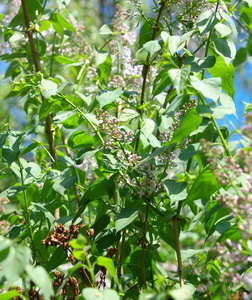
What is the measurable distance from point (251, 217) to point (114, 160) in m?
0.33

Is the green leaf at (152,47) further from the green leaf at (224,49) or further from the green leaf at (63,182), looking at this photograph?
the green leaf at (63,182)

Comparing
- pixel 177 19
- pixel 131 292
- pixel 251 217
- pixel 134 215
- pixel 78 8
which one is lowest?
pixel 78 8

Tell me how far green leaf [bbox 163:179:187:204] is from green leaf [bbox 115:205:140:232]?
0.26 ft

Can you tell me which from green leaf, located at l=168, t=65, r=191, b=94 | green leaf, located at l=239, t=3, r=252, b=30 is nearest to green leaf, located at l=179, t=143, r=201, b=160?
green leaf, located at l=168, t=65, r=191, b=94

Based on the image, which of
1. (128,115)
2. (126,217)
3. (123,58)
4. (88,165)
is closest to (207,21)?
(128,115)

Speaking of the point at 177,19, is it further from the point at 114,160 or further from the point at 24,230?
the point at 24,230

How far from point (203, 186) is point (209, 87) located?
15 cm

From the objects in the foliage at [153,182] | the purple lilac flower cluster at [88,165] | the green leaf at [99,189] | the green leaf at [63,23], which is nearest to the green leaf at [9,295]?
the foliage at [153,182]

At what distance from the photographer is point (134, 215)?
72 centimetres

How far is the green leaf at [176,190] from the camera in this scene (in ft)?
2.20

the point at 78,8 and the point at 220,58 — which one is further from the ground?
the point at 220,58

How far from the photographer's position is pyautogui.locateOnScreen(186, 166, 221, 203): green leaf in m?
0.64

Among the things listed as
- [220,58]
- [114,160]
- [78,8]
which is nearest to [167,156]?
[114,160]

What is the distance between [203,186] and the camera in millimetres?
649
